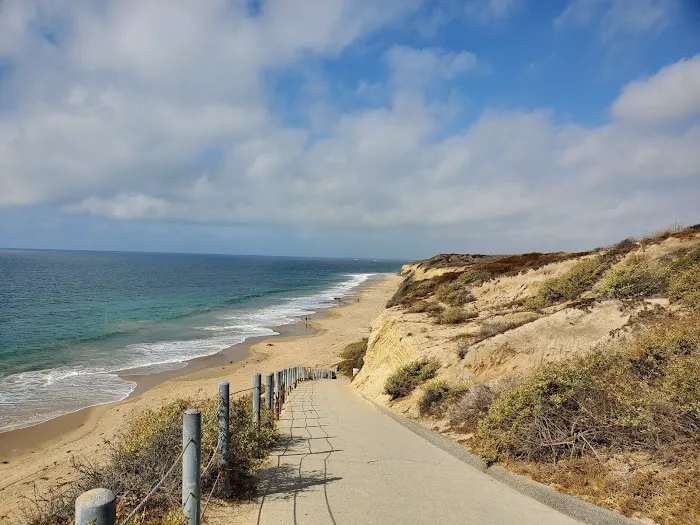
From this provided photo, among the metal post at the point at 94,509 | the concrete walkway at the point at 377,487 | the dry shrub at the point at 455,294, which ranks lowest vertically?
the concrete walkway at the point at 377,487

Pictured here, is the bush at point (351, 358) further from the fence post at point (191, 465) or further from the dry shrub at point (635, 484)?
the fence post at point (191, 465)

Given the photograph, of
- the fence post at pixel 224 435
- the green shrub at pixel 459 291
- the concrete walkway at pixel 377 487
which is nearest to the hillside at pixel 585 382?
the concrete walkway at pixel 377 487

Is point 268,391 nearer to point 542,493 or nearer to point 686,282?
point 542,493

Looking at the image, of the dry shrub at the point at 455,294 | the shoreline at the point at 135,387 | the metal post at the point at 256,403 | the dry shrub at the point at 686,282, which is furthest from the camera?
the dry shrub at the point at 455,294

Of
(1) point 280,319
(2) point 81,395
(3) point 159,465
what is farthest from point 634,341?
(1) point 280,319

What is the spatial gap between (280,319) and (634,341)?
43394mm

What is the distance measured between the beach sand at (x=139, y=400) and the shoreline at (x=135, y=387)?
0.03 metres

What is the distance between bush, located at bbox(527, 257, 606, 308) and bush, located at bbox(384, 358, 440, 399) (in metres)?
5.86

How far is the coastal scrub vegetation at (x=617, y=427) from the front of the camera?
523 centimetres

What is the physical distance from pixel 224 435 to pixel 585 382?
5858 mm

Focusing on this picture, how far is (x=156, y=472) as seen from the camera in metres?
4.93

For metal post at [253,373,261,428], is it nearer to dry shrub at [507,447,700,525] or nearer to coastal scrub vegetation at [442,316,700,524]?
coastal scrub vegetation at [442,316,700,524]

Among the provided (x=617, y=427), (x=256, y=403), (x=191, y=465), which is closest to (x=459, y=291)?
(x=617, y=427)

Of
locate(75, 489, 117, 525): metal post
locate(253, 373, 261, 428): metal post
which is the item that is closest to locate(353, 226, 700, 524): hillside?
locate(253, 373, 261, 428): metal post
